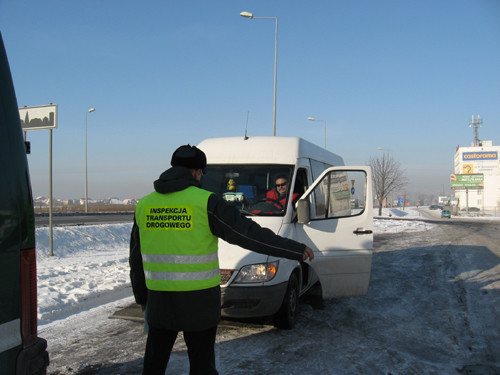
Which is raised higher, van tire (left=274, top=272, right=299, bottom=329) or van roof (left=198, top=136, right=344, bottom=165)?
van roof (left=198, top=136, right=344, bottom=165)

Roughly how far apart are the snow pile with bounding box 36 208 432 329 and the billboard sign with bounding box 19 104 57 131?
3.17m

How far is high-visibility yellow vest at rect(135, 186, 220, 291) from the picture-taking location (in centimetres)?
250

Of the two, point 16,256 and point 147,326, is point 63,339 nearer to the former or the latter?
A: point 147,326

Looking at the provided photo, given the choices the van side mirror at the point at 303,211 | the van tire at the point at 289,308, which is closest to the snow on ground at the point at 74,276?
the van tire at the point at 289,308

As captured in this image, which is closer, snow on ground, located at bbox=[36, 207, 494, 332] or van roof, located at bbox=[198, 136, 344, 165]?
van roof, located at bbox=[198, 136, 344, 165]

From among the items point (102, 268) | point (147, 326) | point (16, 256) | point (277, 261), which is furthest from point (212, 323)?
point (102, 268)

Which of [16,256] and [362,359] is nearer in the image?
[16,256]

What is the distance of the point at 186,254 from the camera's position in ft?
8.23

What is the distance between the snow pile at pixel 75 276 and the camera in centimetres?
652

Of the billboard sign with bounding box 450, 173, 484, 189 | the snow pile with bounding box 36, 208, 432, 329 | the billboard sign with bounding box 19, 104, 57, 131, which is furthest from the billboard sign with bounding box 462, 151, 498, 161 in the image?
the billboard sign with bounding box 19, 104, 57, 131

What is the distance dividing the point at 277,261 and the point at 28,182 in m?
3.08

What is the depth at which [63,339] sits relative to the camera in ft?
16.4

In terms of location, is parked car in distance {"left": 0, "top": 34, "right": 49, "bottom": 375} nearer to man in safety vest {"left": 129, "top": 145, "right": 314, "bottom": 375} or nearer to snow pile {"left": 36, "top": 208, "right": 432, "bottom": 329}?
man in safety vest {"left": 129, "top": 145, "right": 314, "bottom": 375}

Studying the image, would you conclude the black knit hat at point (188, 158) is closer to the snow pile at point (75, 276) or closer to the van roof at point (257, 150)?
the van roof at point (257, 150)
